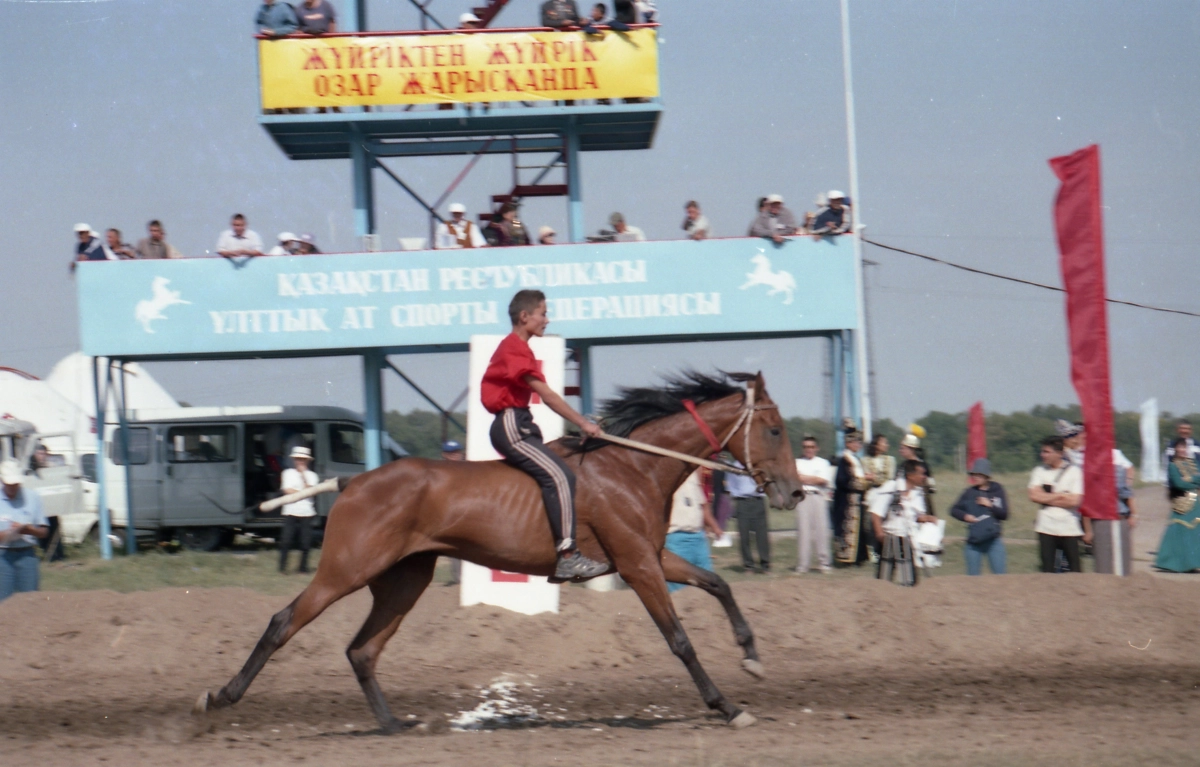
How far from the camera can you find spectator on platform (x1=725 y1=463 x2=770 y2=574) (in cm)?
1412

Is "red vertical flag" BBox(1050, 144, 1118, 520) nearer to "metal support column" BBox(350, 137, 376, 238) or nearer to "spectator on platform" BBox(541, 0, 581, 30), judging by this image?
"spectator on platform" BBox(541, 0, 581, 30)

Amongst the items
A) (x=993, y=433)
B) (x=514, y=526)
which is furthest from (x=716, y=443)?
(x=993, y=433)

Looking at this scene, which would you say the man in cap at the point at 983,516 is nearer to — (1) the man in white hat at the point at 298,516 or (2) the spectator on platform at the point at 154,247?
(1) the man in white hat at the point at 298,516

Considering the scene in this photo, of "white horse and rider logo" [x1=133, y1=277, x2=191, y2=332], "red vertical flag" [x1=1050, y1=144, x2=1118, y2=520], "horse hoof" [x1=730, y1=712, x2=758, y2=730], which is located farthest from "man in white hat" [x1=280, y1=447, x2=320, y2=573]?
"red vertical flag" [x1=1050, y1=144, x2=1118, y2=520]

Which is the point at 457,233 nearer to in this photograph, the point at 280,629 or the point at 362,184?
the point at 362,184

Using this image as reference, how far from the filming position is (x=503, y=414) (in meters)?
7.43

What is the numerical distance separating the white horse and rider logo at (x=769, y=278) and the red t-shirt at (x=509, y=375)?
9143 millimetres

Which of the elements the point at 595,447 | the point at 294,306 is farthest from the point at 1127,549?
the point at 294,306

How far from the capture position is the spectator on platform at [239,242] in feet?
53.6

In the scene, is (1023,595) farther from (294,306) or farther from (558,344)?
(294,306)

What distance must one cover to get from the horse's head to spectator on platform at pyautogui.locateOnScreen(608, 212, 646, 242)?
29.5ft

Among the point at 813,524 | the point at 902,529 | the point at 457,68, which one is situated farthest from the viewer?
the point at 457,68

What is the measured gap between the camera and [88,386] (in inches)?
1080

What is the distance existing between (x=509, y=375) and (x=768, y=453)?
5.96ft
